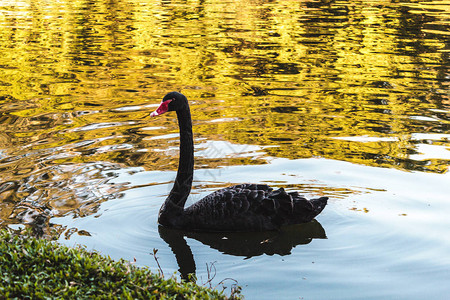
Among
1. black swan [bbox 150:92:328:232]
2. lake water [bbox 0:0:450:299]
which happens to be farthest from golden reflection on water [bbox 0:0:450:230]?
black swan [bbox 150:92:328:232]

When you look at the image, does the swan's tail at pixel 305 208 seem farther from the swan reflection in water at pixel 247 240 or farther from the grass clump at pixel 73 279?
the grass clump at pixel 73 279

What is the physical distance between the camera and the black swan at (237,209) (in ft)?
18.8

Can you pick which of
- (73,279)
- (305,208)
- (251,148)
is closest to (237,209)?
(305,208)

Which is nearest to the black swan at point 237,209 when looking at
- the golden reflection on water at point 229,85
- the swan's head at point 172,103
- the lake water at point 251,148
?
the swan's head at point 172,103

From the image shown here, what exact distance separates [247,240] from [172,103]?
1524mm

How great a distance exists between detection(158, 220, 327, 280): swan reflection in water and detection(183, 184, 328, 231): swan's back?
0.26 ft

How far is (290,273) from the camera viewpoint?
5016 mm

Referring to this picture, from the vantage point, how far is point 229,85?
12578 millimetres

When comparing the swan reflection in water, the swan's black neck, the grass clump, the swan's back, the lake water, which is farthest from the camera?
the swan's black neck

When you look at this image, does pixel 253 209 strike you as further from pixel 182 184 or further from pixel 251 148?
pixel 251 148

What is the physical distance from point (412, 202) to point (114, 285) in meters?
3.73

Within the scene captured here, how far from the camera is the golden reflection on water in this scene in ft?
27.4

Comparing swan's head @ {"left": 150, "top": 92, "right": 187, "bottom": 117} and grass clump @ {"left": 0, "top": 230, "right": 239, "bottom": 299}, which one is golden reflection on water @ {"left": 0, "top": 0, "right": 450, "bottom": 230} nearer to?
swan's head @ {"left": 150, "top": 92, "right": 187, "bottom": 117}

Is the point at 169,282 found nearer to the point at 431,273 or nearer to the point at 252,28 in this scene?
the point at 431,273
